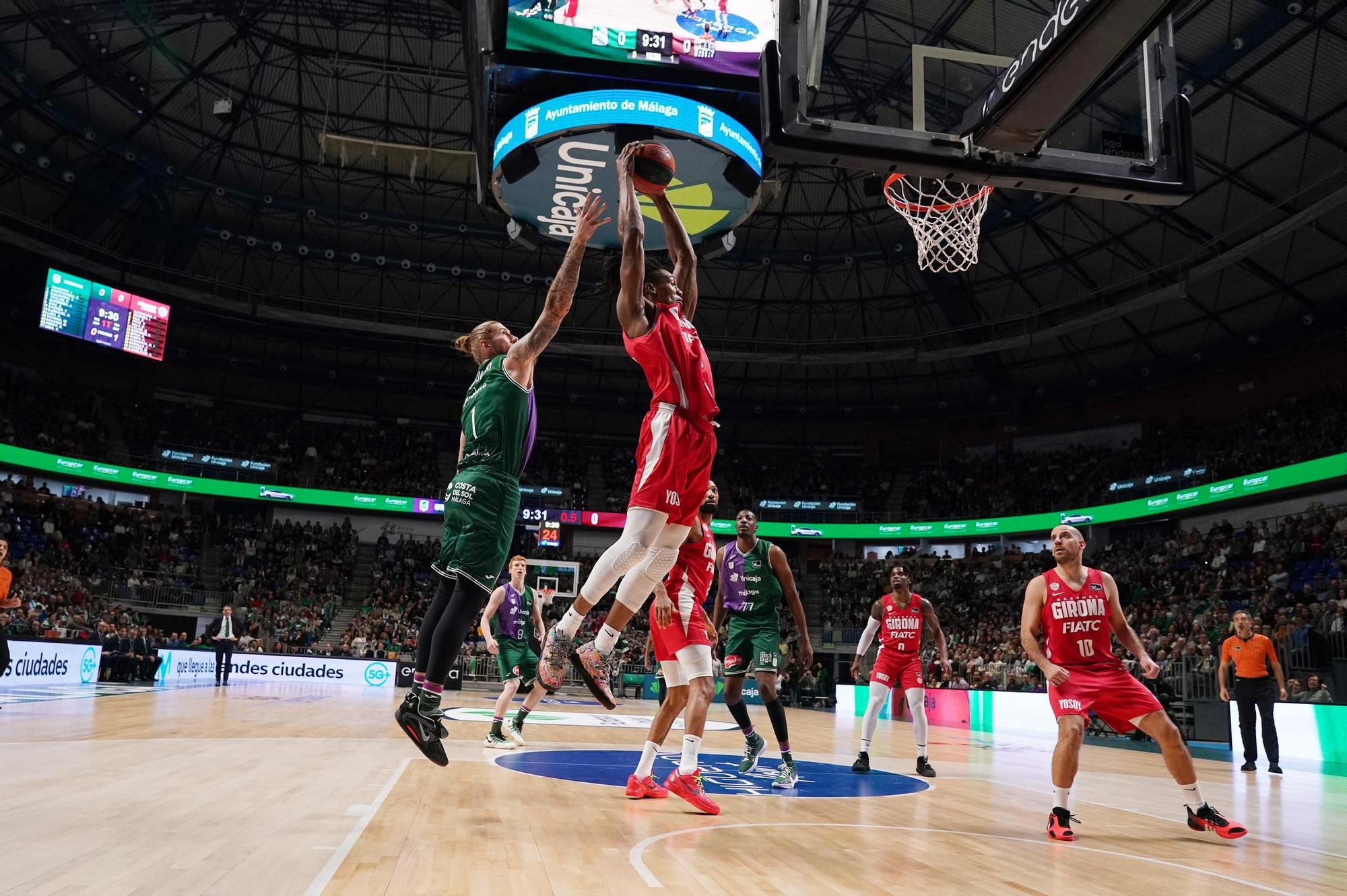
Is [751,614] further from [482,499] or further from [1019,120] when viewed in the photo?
[1019,120]

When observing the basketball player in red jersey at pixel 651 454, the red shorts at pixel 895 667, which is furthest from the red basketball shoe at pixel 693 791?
the red shorts at pixel 895 667

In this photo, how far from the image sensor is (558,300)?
17.4ft

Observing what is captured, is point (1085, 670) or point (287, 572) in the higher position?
point (287, 572)

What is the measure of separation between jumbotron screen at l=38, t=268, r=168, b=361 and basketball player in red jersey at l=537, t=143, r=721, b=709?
99.8 feet

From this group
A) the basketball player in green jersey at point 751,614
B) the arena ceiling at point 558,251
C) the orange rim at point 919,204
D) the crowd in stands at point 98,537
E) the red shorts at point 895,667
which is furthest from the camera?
the crowd in stands at point 98,537

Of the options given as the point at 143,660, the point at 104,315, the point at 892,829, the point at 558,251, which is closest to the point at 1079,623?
the point at 892,829

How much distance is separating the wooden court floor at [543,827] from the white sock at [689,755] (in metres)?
0.26

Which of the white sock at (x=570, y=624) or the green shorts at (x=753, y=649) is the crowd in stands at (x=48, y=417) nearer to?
the green shorts at (x=753, y=649)

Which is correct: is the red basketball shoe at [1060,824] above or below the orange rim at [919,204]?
below

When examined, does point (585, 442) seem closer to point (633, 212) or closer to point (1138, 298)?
point (1138, 298)

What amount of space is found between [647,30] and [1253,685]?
11613 mm

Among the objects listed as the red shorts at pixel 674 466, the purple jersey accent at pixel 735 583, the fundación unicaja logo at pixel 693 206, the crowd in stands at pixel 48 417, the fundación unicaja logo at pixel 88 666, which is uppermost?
the fundación unicaja logo at pixel 693 206

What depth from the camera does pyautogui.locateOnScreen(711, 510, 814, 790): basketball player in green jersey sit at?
27.9ft

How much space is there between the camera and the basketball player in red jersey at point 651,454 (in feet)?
17.2
